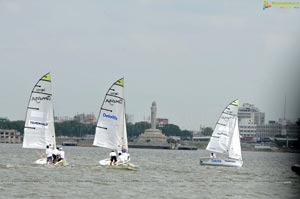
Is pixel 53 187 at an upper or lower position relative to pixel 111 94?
lower

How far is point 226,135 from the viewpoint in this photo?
7481 cm

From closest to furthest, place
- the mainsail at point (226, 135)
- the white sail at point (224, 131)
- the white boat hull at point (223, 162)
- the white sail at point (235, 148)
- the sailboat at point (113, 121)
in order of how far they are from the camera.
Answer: the sailboat at point (113, 121)
the white boat hull at point (223, 162)
the white sail at point (235, 148)
the mainsail at point (226, 135)
the white sail at point (224, 131)

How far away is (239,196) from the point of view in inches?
1371

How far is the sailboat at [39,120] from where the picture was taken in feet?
183

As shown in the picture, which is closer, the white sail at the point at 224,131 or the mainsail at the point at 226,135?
the mainsail at the point at 226,135

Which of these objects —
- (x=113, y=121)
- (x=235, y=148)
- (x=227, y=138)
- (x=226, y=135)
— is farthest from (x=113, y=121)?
(x=235, y=148)

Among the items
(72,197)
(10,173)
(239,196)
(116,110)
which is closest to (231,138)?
(116,110)

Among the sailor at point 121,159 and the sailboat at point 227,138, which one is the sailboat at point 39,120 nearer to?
the sailor at point 121,159

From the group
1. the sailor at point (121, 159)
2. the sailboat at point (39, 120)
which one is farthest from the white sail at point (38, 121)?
the sailor at point (121, 159)

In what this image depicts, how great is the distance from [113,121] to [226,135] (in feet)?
65.2

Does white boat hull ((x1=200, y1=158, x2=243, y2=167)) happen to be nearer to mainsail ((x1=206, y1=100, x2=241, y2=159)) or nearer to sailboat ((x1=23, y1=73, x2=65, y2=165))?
mainsail ((x1=206, y1=100, x2=241, y2=159))

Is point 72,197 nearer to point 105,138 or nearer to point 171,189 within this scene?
point 171,189

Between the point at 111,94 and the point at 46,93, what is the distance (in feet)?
15.9

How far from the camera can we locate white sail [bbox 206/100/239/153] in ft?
244
